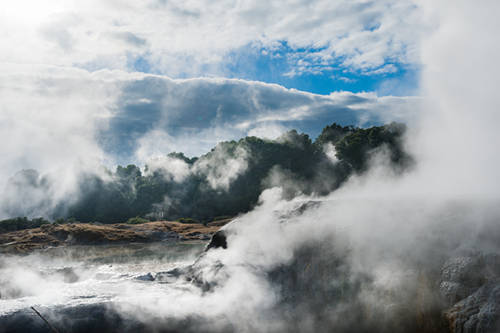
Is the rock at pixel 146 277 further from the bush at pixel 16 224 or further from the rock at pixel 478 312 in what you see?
the bush at pixel 16 224

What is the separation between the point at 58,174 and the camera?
6406cm

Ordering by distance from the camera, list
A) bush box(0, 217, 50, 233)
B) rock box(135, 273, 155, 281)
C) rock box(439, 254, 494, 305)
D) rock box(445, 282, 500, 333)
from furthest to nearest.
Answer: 1. bush box(0, 217, 50, 233)
2. rock box(135, 273, 155, 281)
3. rock box(439, 254, 494, 305)
4. rock box(445, 282, 500, 333)

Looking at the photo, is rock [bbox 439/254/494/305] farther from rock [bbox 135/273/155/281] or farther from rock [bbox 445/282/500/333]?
rock [bbox 135/273/155/281]

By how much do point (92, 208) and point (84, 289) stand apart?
53045 mm

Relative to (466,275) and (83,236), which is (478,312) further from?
(83,236)

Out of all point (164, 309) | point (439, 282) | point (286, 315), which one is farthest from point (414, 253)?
point (164, 309)

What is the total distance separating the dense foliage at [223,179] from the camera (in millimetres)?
46406

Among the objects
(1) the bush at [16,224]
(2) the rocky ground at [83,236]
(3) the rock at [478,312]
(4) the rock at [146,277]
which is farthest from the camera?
(1) the bush at [16,224]

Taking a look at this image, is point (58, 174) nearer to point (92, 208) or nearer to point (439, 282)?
point (92, 208)

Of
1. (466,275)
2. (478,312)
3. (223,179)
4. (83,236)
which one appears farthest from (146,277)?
(223,179)

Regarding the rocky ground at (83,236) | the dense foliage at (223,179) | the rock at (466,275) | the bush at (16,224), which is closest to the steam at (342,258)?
the rock at (466,275)

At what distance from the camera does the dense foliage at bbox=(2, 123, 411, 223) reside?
4641 centimetres

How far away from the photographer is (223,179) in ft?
177

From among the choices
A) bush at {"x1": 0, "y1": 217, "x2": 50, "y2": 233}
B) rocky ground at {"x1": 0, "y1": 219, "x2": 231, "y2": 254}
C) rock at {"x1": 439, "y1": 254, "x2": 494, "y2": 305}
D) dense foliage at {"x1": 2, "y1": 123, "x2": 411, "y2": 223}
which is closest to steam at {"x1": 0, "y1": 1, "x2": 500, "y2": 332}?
rock at {"x1": 439, "y1": 254, "x2": 494, "y2": 305}
